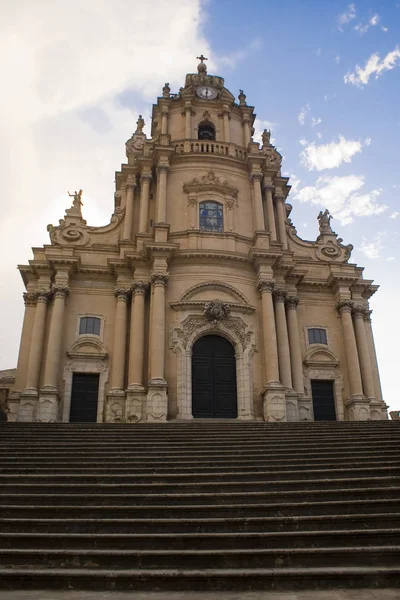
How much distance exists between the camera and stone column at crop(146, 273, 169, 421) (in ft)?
70.6

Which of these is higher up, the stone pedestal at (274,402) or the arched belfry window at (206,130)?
the arched belfry window at (206,130)

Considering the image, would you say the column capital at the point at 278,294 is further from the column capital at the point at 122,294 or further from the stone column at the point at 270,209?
the column capital at the point at 122,294

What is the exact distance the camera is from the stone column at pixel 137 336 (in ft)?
74.6

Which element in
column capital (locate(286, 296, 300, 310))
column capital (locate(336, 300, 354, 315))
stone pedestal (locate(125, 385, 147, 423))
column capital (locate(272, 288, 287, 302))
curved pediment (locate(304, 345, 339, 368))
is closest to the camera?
stone pedestal (locate(125, 385, 147, 423))

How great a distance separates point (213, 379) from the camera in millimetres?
23578

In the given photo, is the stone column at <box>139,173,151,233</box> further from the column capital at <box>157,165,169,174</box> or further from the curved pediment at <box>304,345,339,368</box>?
the curved pediment at <box>304,345,339,368</box>

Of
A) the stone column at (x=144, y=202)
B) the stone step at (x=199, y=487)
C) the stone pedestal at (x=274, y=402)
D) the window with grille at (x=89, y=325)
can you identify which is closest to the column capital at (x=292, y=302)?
the stone pedestal at (x=274, y=402)

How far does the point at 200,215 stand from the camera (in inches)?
1073

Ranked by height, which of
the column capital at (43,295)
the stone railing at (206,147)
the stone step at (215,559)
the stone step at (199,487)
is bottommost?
the stone step at (215,559)

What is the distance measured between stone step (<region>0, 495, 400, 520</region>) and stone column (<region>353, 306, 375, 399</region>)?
16.7 meters

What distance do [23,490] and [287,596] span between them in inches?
232

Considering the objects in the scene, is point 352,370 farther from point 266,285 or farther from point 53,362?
point 53,362

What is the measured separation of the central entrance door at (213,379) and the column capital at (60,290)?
6483mm

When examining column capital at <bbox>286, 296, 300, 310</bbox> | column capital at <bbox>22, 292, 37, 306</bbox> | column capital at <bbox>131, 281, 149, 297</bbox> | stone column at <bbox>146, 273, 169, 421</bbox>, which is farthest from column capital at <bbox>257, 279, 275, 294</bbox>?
column capital at <bbox>22, 292, 37, 306</bbox>
